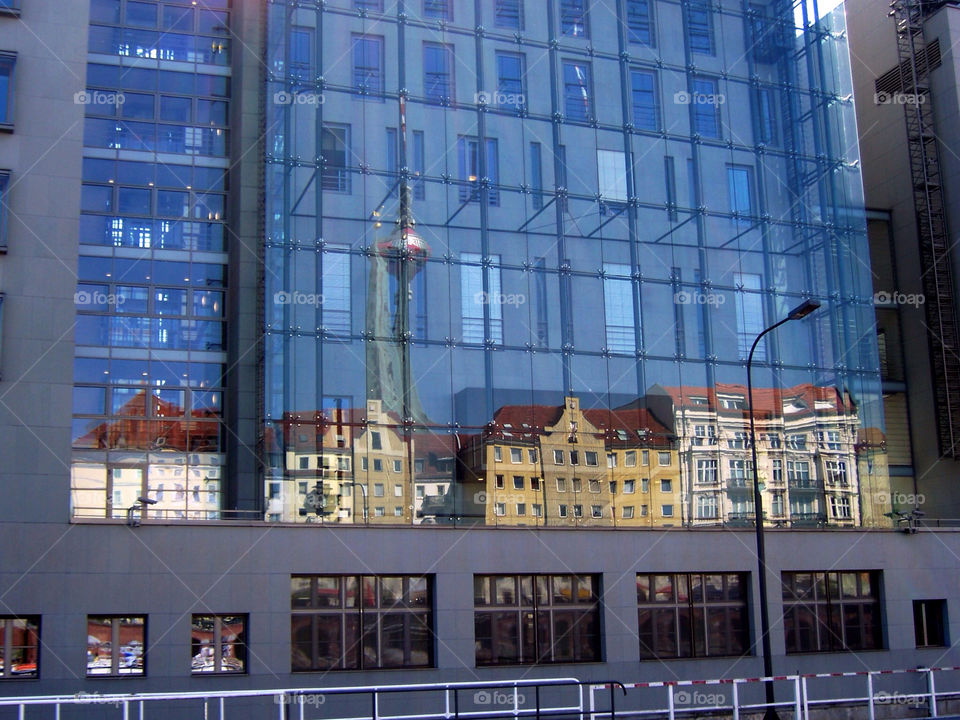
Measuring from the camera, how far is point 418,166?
31000 millimetres

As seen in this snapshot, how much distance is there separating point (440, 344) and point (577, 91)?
9.04 meters

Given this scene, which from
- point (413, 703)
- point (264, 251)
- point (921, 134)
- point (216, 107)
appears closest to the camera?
point (413, 703)

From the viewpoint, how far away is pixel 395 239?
99.5 feet

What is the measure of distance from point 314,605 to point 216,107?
635 inches

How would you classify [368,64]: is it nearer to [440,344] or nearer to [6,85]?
[440,344]

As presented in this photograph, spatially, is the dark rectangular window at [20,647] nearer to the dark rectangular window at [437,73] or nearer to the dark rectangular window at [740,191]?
the dark rectangular window at [437,73]

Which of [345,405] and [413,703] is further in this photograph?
[345,405]

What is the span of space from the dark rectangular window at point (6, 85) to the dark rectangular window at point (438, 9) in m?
11.6

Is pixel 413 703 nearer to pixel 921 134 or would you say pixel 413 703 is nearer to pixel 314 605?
pixel 314 605

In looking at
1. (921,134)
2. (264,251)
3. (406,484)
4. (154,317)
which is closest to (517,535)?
(406,484)

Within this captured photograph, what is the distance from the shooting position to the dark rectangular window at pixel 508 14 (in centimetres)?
3306

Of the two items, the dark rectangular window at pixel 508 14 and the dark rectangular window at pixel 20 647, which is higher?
the dark rectangular window at pixel 508 14

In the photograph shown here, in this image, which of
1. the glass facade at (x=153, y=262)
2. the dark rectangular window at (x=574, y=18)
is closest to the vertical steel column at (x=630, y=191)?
the dark rectangular window at (x=574, y=18)

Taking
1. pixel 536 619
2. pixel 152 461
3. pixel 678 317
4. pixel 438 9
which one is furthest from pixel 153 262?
pixel 678 317
